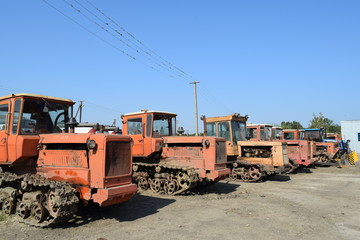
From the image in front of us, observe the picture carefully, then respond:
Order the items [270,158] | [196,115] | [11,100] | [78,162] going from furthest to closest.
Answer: [196,115] → [270,158] → [11,100] → [78,162]

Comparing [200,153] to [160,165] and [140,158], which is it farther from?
[140,158]

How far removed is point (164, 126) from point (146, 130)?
2.83ft

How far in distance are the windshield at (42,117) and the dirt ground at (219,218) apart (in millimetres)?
2143

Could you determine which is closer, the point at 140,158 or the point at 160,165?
the point at 160,165

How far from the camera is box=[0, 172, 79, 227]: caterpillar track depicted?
18.6 ft

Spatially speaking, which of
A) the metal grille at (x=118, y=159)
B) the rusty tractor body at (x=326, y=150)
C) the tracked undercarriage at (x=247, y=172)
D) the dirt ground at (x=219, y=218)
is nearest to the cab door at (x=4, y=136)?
the dirt ground at (x=219, y=218)

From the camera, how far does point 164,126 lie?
10.8 m

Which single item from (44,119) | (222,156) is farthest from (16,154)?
(222,156)

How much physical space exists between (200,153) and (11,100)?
5.79 m

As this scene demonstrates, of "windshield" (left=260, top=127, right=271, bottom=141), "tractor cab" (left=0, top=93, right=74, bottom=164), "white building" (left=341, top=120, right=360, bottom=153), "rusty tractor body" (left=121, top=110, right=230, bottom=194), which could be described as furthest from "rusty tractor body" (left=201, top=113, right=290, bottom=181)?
"white building" (left=341, top=120, right=360, bottom=153)

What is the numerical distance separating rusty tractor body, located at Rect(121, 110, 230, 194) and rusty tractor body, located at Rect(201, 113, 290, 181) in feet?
9.36

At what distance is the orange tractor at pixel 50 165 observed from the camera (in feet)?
19.5

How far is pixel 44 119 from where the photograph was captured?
725 centimetres

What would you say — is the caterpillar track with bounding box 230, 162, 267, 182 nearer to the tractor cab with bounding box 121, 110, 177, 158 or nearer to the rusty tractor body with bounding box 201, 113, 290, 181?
the rusty tractor body with bounding box 201, 113, 290, 181
